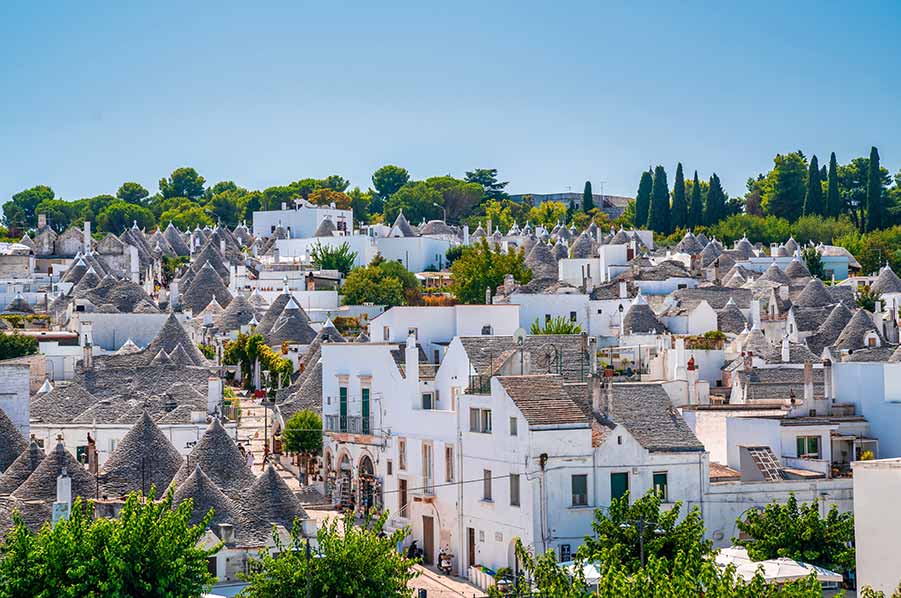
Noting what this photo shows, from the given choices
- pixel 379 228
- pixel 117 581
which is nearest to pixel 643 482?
pixel 117 581

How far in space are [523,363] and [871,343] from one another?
29.7 metres

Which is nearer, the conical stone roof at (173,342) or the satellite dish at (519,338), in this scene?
the satellite dish at (519,338)

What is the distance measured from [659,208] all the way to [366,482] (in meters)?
78.2

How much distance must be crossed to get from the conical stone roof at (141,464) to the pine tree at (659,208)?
270 ft

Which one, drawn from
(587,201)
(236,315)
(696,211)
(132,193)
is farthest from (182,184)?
(236,315)

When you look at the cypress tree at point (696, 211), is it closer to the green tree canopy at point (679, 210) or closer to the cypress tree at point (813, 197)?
the green tree canopy at point (679, 210)

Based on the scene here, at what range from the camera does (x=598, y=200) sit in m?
160

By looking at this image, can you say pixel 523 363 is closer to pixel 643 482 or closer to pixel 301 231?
pixel 643 482

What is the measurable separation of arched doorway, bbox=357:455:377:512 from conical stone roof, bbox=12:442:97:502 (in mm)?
→ 9525

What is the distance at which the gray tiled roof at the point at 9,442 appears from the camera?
47.0 metres

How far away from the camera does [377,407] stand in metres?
50.8

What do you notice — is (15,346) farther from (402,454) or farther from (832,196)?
(832,196)

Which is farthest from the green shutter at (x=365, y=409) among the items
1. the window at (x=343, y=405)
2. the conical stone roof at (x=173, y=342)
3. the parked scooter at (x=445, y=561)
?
the conical stone roof at (x=173, y=342)

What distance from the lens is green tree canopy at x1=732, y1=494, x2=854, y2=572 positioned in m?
37.5
